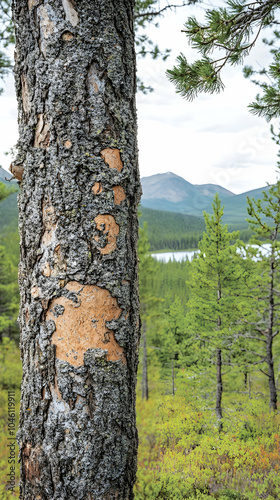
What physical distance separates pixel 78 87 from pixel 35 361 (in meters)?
1.07

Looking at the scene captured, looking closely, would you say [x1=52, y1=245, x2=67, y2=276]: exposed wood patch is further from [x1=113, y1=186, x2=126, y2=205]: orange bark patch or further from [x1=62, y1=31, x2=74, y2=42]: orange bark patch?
[x1=62, y1=31, x2=74, y2=42]: orange bark patch

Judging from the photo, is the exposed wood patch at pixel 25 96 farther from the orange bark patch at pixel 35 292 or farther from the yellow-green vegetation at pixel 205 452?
the yellow-green vegetation at pixel 205 452

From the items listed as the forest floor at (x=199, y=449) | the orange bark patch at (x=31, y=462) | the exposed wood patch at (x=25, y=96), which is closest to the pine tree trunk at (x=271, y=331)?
the forest floor at (x=199, y=449)

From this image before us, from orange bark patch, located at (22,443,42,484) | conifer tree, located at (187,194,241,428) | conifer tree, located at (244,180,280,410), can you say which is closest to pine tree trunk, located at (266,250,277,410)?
conifer tree, located at (244,180,280,410)

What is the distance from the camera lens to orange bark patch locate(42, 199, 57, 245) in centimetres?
112

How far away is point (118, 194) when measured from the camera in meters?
1.16

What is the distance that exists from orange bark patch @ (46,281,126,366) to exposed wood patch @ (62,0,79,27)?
1005 millimetres

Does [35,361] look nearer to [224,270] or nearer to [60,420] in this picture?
[60,420]

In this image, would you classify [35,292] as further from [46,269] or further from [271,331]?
[271,331]

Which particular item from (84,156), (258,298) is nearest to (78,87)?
(84,156)

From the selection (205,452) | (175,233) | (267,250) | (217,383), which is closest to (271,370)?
(217,383)

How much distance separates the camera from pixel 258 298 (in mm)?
8109

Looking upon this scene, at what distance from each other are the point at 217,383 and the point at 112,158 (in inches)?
371

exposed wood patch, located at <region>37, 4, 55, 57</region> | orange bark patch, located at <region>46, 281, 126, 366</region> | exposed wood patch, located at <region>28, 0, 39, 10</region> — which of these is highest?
exposed wood patch, located at <region>28, 0, 39, 10</region>
